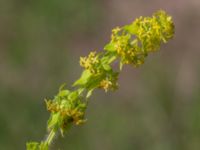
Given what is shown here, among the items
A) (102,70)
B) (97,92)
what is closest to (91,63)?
(102,70)

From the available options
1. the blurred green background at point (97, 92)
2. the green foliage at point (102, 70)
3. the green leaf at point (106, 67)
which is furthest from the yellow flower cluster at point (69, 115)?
the blurred green background at point (97, 92)

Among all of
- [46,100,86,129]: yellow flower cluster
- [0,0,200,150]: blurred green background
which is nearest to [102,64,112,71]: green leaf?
[46,100,86,129]: yellow flower cluster

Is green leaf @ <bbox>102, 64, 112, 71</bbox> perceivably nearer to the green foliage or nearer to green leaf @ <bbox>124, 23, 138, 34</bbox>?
the green foliage

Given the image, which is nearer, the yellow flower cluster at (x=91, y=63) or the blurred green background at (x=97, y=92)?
the yellow flower cluster at (x=91, y=63)

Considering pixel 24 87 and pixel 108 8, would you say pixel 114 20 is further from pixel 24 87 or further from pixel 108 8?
pixel 24 87

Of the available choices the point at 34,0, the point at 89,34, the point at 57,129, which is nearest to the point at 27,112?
the point at 34,0

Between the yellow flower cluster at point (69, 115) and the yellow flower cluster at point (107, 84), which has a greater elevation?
the yellow flower cluster at point (107, 84)

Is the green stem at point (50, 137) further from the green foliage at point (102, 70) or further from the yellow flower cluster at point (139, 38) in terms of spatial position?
the yellow flower cluster at point (139, 38)

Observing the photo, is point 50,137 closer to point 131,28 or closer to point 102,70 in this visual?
point 102,70
